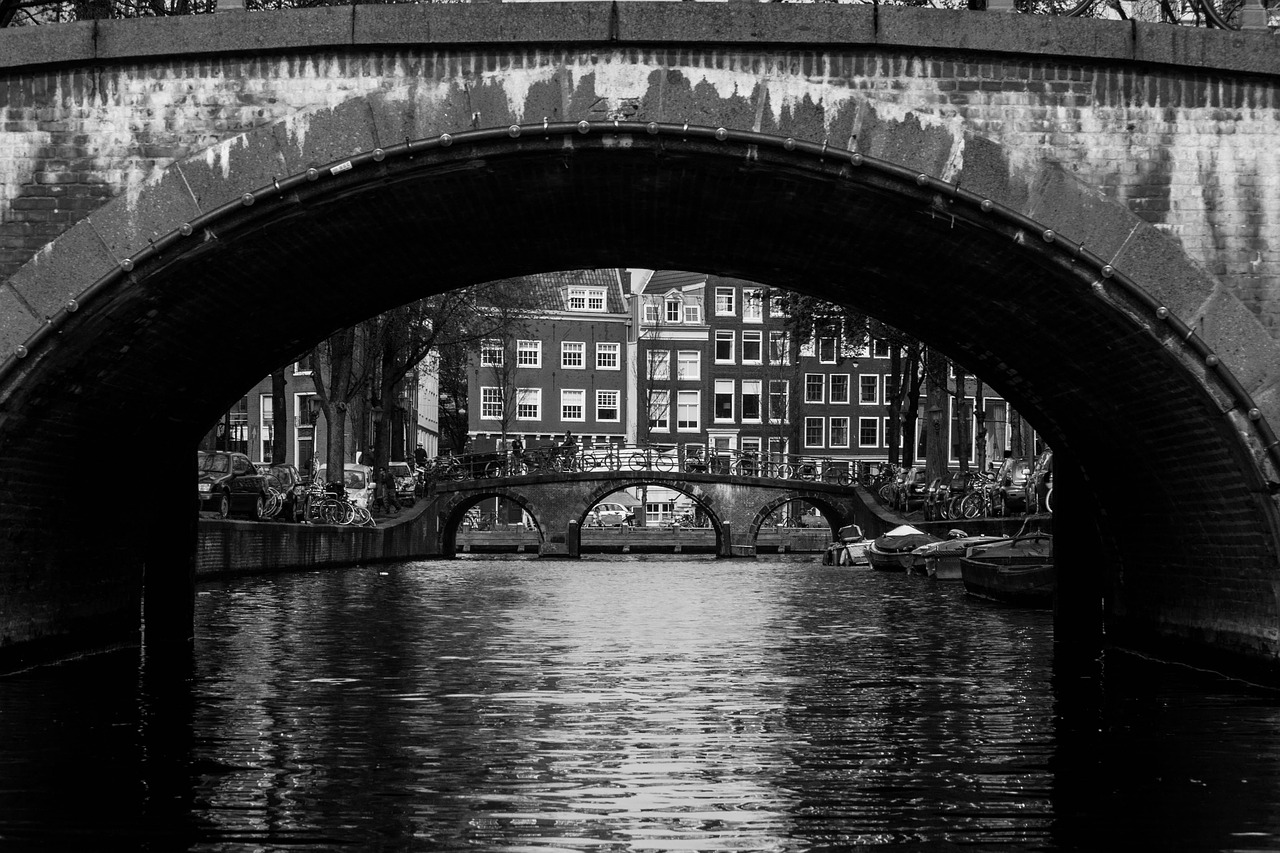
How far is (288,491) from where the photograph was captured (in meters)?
37.0

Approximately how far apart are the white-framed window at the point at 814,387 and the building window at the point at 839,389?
16.7 inches

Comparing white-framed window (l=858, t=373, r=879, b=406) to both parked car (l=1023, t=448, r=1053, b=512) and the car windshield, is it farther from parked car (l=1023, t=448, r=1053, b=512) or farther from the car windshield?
the car windshield

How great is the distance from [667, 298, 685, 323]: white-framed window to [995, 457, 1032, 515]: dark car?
127ft

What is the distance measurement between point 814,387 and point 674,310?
688cm

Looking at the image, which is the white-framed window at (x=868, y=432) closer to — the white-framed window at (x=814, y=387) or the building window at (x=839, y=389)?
the building window at (x=839, y=389)

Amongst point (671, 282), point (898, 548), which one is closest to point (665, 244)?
point (898, 548)

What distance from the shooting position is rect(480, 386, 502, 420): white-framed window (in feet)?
257

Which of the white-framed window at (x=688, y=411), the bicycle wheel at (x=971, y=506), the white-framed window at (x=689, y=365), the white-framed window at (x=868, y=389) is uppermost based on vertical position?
the white-framed window at (x=689, y=365)

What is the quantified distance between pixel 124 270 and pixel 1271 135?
25.2 feet

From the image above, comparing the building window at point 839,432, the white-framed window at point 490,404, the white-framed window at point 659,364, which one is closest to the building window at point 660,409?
the white-framed window at point 659,364

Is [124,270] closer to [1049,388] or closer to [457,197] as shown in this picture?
[457,197]

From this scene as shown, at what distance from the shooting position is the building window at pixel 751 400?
77812 millimetres

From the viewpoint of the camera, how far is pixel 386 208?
12.6 m

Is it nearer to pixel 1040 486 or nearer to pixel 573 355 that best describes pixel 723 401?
pixel 573 355
